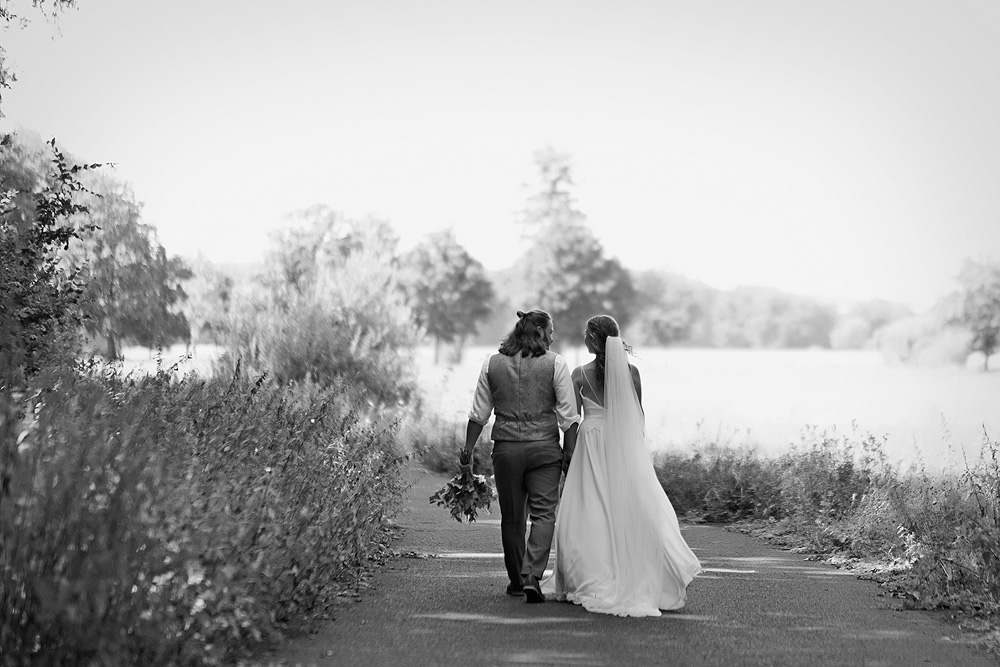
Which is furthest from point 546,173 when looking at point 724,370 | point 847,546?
point 847,546

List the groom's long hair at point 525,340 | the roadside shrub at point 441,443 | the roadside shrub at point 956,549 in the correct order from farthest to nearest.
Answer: the roadside shrub at point 441,443, the groom's long hair at point 525,340, the roadside shrub at point 956,549

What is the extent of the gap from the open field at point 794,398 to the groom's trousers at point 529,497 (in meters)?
4.87

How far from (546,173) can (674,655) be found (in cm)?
6556

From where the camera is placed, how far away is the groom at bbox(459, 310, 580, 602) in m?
9.18

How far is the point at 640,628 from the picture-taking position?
8117 mm

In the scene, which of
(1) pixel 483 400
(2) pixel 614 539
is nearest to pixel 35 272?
(1) pixel 483 400

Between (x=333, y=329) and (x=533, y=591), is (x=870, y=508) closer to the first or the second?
(x=533, y=591)

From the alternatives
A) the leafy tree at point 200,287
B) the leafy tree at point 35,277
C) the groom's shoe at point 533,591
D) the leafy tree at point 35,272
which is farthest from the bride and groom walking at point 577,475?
the leafy tree at point 200,287

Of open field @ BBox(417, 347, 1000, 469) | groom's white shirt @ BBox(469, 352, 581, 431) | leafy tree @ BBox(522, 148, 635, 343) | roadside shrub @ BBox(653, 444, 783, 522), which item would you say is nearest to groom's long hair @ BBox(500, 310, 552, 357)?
groom's white shirt @ BBox(469, 352, 581, 431)

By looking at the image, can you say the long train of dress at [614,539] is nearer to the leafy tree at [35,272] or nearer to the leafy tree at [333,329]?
the leafy tree at [35,272]

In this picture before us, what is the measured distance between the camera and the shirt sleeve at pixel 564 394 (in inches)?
361

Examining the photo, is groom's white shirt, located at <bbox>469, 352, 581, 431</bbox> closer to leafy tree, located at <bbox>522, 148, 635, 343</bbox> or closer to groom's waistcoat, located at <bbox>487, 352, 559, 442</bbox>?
groom's waistcoat, located at <bbox>487, 352, 559, 442</bbox>

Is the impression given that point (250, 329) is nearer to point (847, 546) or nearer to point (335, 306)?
point (335, 306)

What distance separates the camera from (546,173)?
7162 centimetres
